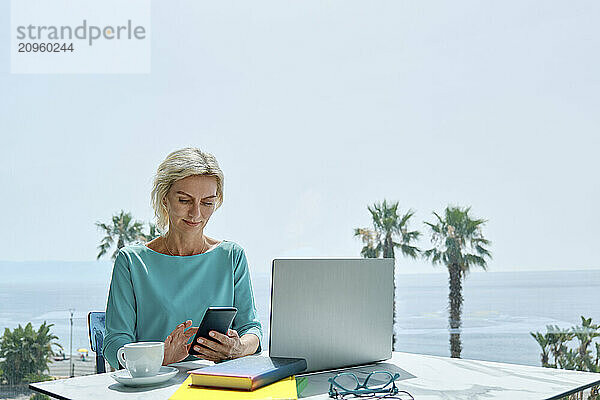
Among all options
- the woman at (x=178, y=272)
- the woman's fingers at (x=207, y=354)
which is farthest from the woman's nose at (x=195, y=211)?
the woman's fingers at (x=207, y=354)

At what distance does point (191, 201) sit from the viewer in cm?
200

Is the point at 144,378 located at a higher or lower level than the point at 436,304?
higher

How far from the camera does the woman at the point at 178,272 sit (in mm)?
1961

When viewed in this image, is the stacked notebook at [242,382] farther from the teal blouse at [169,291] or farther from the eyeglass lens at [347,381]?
the teal blouse at [169,291]

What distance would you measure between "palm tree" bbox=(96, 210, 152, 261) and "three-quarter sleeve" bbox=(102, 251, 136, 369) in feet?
10.3

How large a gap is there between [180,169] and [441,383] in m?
0.98

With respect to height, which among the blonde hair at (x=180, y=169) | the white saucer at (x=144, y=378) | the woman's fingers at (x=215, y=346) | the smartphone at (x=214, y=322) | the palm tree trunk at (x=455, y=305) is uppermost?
the blonde hair at (x=180, y=169)

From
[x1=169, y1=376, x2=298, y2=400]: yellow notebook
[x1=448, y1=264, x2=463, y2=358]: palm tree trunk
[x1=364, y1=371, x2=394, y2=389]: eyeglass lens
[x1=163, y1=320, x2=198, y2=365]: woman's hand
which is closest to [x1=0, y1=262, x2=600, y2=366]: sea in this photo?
[x1=448, y1=264, x2=463, y2=358]: palm tree trunk

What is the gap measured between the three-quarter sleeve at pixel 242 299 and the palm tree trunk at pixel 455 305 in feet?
9.68

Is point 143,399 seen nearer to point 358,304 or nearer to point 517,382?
point 358,304

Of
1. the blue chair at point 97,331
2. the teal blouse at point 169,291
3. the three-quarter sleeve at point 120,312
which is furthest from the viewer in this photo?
the blue chair at point 97,331

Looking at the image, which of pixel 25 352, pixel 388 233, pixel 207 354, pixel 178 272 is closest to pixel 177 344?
pixel 207 354

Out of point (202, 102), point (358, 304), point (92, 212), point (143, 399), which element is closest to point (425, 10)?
point (202, 102)

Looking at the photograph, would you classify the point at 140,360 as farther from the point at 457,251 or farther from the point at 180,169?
the point at 457,251
